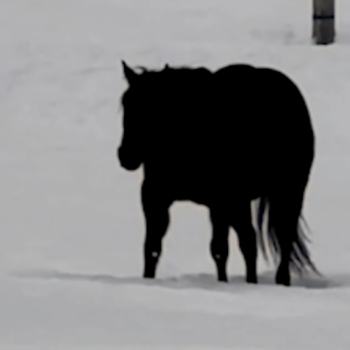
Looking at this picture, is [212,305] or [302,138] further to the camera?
[302,138]

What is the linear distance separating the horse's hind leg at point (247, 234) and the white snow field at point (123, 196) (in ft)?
0.56

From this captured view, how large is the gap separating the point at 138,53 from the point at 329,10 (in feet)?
6.13

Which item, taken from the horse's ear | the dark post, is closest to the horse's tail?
the horse's ear

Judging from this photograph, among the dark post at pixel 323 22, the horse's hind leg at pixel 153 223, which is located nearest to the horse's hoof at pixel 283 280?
the horse's hind leg at pixel 153 223

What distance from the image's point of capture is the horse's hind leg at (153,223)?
5.95 m

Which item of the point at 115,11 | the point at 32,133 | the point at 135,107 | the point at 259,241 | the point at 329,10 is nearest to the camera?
the point at 135,107

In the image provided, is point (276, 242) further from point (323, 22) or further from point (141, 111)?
point (323, 22)

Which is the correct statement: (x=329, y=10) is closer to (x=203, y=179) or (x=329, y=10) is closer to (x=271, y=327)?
(x=203, y=179)

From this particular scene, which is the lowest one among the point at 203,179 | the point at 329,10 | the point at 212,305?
the point at 212,305

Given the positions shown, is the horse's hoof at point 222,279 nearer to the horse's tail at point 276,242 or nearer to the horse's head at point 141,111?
the horse's tail at point 276,242

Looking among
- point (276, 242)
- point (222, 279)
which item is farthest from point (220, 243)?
point (276, 242)

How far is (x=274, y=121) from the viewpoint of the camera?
6012 millimetres

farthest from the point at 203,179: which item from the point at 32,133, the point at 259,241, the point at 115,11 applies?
the point at 115,11

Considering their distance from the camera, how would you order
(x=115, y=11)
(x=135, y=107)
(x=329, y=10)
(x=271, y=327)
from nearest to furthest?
(x=271, y=327), (x=135, y=107), (x=329, y=10), (x=115, y=11)
